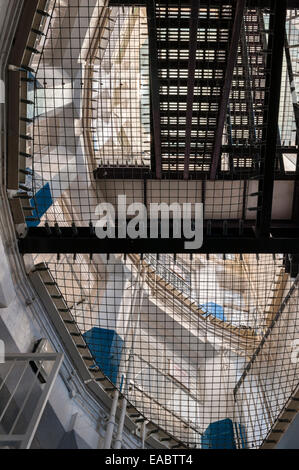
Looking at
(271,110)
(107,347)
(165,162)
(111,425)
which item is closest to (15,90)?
(271,110)

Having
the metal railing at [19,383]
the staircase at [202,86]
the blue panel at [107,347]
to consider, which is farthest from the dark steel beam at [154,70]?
the blue panel at [107,347]

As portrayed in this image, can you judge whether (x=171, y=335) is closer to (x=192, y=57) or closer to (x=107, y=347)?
(x=107, y=347)

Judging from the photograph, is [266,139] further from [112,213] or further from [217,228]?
[112,213]

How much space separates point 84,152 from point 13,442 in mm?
4427

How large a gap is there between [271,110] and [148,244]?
1350 millimetres

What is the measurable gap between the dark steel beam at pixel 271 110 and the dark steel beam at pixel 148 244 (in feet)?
0.37

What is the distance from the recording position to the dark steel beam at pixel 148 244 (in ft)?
10.5

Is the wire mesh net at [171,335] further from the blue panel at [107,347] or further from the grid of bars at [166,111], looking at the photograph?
the grid of bars at [166,111]

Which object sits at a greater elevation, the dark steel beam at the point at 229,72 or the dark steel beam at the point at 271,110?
the dark steel beam at the point at 229,72

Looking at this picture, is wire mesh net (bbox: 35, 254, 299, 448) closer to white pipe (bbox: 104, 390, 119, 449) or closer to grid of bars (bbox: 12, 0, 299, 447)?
grid of bars (bbox: 12, 0, 299, 447)

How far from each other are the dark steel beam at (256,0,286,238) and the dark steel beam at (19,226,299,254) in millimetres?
112

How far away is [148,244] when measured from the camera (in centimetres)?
324

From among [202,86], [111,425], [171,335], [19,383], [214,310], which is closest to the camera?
[19,383]

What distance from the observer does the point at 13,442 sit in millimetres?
2334
